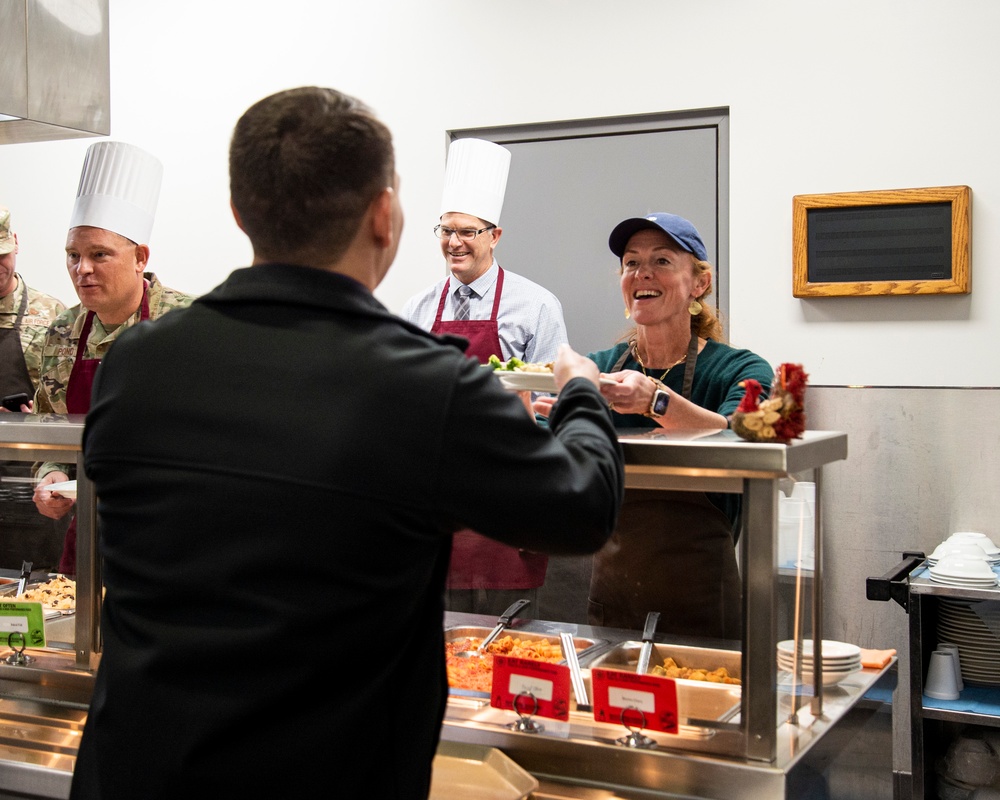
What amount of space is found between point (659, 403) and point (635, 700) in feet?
1.81

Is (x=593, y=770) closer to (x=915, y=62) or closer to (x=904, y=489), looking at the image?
(x=904, y=489)

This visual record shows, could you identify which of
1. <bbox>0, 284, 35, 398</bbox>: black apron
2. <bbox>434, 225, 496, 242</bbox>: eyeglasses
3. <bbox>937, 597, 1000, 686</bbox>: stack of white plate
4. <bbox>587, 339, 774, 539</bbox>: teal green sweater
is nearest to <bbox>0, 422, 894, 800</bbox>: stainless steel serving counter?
<bbox>587, 339, 774, 539</bbox>: teal green sweater

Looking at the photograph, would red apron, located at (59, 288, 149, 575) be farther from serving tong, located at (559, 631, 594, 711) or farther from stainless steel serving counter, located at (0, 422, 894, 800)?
serving tong, located at (559, 631, 594, 711)

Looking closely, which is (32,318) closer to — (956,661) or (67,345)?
(67,345)

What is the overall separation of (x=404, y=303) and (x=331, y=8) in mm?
1359

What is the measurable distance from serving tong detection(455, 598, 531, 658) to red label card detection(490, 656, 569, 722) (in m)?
0.31

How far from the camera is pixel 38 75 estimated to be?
2332mm

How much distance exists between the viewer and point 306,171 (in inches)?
41.4

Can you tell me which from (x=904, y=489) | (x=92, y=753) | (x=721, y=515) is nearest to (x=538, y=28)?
(x=904, y=489)

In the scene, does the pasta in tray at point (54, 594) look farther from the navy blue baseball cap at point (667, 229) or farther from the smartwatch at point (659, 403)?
the navy blue baseball cap at point (667, 229)

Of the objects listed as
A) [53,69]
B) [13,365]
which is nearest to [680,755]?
[53,69]

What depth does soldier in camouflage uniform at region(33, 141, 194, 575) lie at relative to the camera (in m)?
2.91

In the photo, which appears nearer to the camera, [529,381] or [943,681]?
[529,381]

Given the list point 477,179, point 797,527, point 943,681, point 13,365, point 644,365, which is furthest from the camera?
point 13,365
